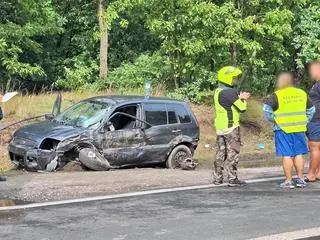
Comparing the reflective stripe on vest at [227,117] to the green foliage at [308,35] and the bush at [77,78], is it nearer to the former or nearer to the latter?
the green foliage at [308,35]

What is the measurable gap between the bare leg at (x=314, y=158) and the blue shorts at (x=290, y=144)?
0.55 m

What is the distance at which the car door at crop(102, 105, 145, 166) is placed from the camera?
38.3 feet

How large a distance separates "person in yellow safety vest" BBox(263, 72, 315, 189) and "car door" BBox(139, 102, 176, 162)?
374 centimetres

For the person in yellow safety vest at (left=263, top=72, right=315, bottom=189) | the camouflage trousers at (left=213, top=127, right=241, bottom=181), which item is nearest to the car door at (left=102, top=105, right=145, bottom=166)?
the camouflage trousers at (left=213, top=127, right=241, bottom=181)

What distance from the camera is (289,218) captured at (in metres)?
7.01

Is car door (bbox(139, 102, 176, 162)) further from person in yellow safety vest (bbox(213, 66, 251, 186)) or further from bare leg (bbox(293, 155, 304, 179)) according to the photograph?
bare leg (bbox(293, 155, 304, 179))

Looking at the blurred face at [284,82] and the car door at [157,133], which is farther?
the car door at [157,133]

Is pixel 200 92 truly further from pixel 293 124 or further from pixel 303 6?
pixel 293 124

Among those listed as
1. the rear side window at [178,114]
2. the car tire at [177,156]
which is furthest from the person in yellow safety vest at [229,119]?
the rear side window at [178,114]

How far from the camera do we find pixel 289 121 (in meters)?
9.09

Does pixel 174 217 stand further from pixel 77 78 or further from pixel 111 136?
pixel 77 78

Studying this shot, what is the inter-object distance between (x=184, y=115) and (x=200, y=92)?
21.7ft

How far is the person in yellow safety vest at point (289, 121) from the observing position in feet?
29.8

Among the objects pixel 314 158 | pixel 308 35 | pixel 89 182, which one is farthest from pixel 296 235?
pixel 308 35
